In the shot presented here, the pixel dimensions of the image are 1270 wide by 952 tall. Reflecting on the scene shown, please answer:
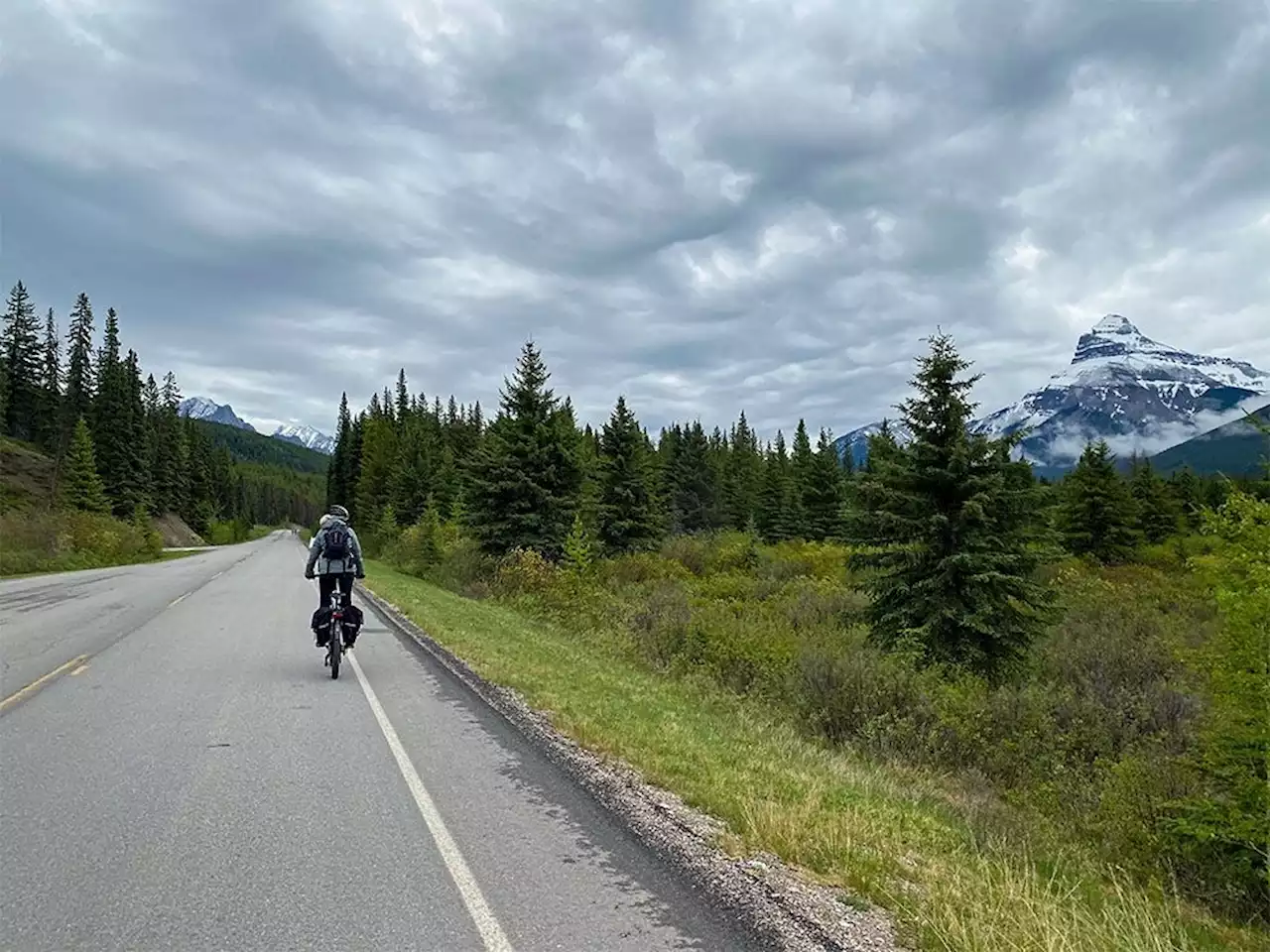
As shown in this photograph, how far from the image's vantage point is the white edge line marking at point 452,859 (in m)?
4.16

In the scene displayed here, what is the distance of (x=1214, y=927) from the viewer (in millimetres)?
6043

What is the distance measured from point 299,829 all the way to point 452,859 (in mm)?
1228

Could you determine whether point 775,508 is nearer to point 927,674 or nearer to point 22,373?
point 927,674

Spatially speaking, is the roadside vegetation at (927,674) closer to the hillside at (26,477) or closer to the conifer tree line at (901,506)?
the conifer tree line at (901,506)

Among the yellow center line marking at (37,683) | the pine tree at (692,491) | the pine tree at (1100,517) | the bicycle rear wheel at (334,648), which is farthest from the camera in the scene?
the pine tree at (692,491)

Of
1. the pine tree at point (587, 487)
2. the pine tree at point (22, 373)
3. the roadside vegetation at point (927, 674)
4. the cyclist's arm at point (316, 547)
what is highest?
the pine tree at point (22, 373)

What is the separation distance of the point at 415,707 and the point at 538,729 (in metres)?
1.95

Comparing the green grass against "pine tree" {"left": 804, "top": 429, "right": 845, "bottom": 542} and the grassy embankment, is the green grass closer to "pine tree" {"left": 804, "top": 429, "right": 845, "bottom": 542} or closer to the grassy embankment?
the grassy embankment

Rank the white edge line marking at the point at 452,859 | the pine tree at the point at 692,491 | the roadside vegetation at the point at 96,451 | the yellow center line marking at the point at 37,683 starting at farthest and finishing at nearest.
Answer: the pine tree at the point at 692,491 → the roadside vegetation at the point at 96,451 → the yellow center line marking at the point at 37,683 → the white edge line marking at the point at 452,859

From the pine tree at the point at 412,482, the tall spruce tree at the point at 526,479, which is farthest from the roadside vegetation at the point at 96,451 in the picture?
the tall spruce tree at the point at 526,479

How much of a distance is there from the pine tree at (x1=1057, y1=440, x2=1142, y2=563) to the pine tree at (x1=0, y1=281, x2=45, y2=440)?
95.5 m

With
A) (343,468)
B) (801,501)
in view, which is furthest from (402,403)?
(801,501)

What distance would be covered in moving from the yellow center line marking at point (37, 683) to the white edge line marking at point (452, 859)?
4.41m

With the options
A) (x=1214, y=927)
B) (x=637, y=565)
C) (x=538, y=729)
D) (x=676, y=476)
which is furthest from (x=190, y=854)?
(x=676, y=476)
